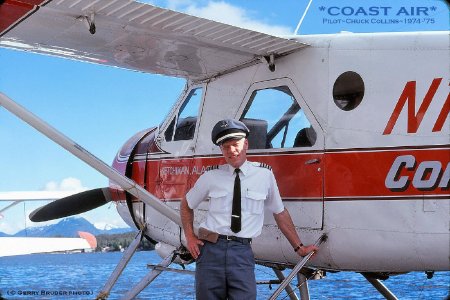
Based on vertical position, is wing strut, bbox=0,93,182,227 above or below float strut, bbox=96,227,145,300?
above

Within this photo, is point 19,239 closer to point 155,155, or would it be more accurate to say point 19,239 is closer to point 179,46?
point 155,155

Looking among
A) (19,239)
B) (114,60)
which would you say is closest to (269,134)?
(114,60)

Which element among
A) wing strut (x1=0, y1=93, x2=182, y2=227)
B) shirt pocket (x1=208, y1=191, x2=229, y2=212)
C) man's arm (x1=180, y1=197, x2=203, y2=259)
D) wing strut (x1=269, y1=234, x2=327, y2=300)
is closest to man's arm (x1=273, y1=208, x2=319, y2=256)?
wing strut (x1=269, y1=234, x2=327, y2=300)

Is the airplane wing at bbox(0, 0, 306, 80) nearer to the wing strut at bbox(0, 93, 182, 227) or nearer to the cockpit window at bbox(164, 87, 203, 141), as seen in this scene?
the cockpit window at bbox(164, 87, 203, 141)

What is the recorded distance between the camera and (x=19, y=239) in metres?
18.2

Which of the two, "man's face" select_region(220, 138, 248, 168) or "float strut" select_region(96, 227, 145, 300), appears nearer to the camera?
"man's face" select_region(220, 138, 248, 168)

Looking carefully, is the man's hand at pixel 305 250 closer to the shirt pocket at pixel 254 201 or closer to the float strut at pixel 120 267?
the shirt pocket at pixel 254 201

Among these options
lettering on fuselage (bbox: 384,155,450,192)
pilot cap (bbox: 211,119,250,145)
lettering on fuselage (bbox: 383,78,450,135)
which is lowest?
lettering on fuselage (bbox: 384,155,450,192)

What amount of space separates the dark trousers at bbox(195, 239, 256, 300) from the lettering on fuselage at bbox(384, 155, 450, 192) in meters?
1.14

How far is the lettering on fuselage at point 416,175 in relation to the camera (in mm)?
4258

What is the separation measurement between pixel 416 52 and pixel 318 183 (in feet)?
3.95

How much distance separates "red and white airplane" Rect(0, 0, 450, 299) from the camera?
14.4 ft

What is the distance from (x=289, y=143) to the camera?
17.1ft

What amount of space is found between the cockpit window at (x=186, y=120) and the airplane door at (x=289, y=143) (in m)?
0.85
